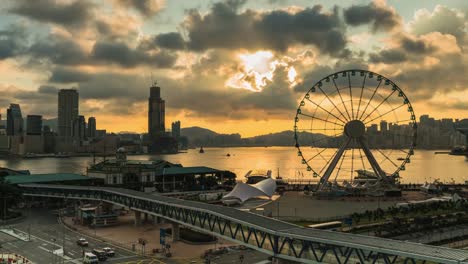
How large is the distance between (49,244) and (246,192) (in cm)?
3150

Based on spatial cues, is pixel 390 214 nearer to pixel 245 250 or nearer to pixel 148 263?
pixel 245 250

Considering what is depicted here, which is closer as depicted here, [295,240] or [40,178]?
[295,240]

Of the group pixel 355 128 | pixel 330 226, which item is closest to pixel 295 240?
pixel 330 226

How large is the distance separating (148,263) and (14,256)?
13304 mm

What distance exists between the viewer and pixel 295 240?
32.4 m

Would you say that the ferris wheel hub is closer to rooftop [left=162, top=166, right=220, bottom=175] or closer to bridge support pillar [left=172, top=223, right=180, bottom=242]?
rooftop [left=162, top=166, right=220, bottom=175]

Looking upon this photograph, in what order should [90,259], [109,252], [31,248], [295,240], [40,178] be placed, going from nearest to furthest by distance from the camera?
[295,240], [90,259], [109,252], [31,248], [40,178]

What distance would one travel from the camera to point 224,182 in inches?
4018

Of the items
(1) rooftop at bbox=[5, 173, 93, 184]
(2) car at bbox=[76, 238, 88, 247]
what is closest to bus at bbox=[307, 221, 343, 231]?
(2) car at bbox=[76, 238, 88, 247]

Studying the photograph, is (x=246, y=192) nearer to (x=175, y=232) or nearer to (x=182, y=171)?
Result: (x=175, y=232)

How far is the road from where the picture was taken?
42.8m

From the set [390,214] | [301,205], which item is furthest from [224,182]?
[390,214]

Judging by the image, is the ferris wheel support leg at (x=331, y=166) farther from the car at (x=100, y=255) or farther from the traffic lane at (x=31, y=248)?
the traffic lane at (x=31, y=248)

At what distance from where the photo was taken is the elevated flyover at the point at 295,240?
85.0ft
